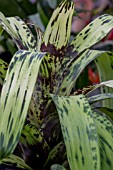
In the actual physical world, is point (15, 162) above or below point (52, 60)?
below

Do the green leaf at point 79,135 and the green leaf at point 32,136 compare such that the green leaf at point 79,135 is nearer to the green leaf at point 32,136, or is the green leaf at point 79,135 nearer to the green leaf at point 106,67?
the green leaf at point 32,136

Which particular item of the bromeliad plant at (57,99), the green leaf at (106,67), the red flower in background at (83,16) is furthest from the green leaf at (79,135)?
the red flower in background at (83,16)

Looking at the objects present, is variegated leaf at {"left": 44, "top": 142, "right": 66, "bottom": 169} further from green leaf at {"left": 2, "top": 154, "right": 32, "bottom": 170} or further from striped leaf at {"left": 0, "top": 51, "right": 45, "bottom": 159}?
striped leaf at {"left": 0, "top": 51, "right": 45, "bottom": 159}

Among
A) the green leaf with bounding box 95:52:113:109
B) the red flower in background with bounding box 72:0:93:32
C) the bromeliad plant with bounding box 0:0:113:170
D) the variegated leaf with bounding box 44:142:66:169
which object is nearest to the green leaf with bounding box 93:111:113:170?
the bromeliad plant with bounding box 0:0:113:170

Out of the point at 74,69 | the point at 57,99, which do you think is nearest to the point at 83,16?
the point at 74,69

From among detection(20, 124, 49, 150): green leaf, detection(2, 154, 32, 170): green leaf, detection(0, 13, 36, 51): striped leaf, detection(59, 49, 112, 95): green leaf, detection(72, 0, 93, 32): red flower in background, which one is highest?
detection(72, 0, 93, 32): red flower in background

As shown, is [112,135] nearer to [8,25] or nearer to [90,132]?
[90,132]

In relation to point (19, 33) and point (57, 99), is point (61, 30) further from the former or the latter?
point (57, 99)

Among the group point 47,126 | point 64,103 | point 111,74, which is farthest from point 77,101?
point 111,74

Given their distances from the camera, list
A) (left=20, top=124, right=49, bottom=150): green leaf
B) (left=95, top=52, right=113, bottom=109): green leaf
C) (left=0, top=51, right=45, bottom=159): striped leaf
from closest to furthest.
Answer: (left=0, top=51, right=45, bottom=159): striped leaf, (left=20, top=124, right=49, bottom=150): green leaf, (left=95, top=52, right=113, bottom=109): green leaf
